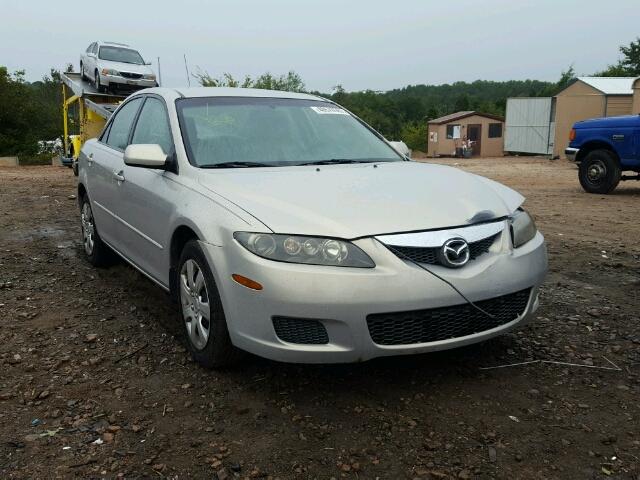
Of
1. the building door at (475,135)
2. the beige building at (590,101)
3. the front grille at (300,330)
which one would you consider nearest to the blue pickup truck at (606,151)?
the front grille at (300,330)

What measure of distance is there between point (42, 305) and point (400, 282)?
299 centimetres

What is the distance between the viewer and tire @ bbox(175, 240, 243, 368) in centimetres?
308

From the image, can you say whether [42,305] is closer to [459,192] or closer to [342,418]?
[342,418]

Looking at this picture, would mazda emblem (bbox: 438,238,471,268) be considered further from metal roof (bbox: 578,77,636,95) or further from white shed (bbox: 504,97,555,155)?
white shed (bbox: 504,97,555,155)

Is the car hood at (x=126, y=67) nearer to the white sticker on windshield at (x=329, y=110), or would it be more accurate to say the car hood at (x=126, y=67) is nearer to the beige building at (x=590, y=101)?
the white sticker on windshield at (x=329, y=110)

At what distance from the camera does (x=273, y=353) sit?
2828 millimetres

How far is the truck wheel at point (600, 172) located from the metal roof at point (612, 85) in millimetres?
15499

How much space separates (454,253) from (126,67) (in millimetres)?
16949

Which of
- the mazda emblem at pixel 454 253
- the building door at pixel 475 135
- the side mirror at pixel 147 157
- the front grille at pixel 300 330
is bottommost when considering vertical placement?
the building door at pixel 475 135

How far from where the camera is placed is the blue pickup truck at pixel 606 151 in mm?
11292

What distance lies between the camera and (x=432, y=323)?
2.82 m

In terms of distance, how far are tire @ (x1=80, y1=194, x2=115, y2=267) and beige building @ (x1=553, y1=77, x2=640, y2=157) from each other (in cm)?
2422

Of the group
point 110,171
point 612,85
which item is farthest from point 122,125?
point 612,85

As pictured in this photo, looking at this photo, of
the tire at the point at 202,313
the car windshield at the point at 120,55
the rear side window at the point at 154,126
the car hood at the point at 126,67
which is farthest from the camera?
the car windshield at the point at 120,55
